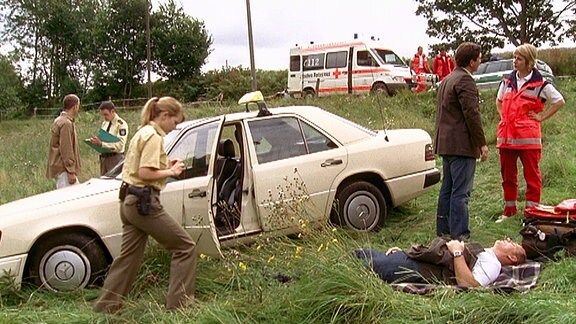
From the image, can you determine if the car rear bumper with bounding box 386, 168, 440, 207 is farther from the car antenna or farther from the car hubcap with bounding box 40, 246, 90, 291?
the car hubcap with bounding box 40, 246, 90, 291

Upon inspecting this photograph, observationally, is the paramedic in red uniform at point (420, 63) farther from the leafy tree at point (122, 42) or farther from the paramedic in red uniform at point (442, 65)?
the leafy tree at point (122, 42)

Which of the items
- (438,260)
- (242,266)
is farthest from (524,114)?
(242,266)

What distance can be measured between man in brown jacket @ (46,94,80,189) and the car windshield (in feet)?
52.3

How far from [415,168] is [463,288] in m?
2.74

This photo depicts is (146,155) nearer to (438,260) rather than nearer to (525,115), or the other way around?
(438,260)

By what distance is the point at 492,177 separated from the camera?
335 inches

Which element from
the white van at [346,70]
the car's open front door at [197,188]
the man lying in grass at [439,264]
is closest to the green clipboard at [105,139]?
the car's open front door at [197,188]

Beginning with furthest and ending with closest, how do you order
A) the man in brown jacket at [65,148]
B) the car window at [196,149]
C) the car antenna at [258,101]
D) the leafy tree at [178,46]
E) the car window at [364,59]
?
the leafy tree at [178,46] → the car window at [364,59] → the man in brown jacket at [65,148] → the car antenna at [258,101] → the car window at [196,149]

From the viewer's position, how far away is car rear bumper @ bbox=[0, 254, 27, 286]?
4930 mm

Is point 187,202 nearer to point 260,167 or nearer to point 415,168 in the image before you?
point 260,167

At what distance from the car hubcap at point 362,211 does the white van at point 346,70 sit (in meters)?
14.2

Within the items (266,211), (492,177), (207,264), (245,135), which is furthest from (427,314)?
(492,177)

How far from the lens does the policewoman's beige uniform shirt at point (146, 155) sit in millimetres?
4270

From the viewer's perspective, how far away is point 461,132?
5645 mm
